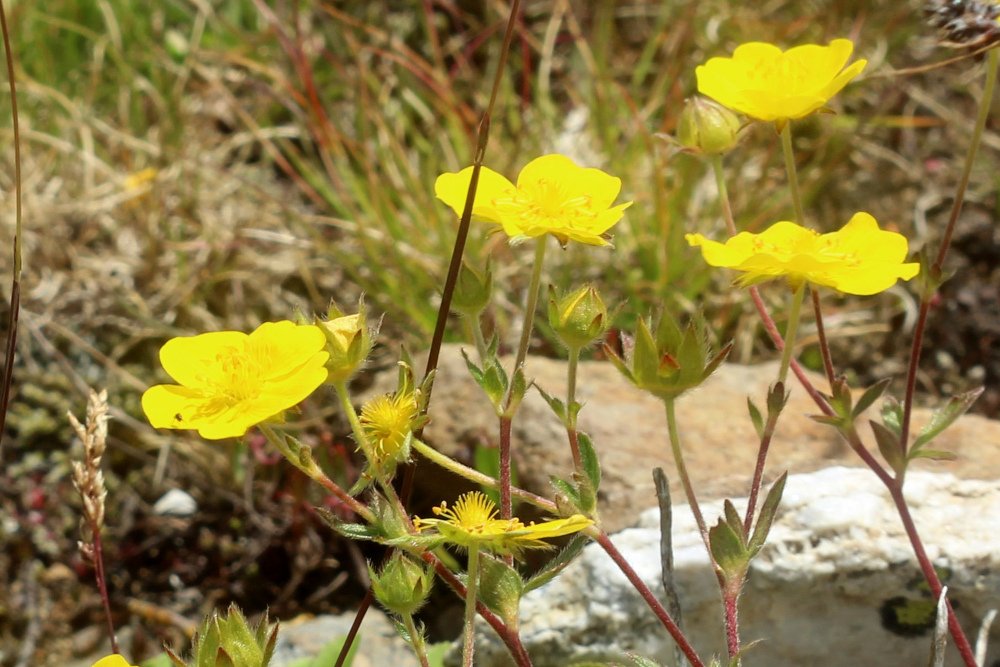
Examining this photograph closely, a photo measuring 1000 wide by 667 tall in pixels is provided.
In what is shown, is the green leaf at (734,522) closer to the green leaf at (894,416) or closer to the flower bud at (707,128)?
the green leaf at (894,416)

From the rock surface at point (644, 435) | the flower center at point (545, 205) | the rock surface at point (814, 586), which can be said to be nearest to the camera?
the flower center at point (545, 205)

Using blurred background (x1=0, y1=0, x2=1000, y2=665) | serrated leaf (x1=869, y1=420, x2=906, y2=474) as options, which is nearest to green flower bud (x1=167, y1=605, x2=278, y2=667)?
serrated leaf (x1=869, y1=420, x2=906, y2=474)

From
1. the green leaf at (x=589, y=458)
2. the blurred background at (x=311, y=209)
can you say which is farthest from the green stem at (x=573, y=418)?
the blurred background at (x=311, y=209)

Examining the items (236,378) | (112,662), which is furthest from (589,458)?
(112,662)

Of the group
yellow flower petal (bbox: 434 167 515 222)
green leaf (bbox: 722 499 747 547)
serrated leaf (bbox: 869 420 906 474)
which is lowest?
green leaf (bbox: 722 499 747 547)

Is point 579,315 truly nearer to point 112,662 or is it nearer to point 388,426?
point 388,426

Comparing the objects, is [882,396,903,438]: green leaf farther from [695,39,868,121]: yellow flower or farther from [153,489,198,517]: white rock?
[153,489,198,517]: white rock
